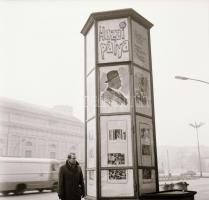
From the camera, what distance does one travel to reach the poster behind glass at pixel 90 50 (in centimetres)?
1025

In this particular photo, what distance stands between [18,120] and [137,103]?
4576 cm

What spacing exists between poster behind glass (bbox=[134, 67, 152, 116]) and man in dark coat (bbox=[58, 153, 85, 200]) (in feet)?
8.97

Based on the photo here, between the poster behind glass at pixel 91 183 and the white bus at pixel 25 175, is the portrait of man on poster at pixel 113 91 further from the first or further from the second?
the white bus at pixel 25 175

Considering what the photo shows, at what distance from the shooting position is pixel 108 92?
9.75 metres

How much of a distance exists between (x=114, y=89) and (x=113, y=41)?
1459mm

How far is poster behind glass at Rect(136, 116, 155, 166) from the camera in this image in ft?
30.7

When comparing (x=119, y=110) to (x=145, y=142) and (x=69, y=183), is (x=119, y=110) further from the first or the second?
(x=69, y=183)

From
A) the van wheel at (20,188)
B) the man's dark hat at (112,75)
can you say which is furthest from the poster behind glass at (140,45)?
the van wheel at (20,188)

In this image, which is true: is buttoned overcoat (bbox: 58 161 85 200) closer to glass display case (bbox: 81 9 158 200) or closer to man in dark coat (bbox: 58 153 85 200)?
man in dark coat (bbox: 58 153 85 200)

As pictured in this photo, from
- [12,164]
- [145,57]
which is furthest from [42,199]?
[145,57]

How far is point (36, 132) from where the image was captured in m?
56.4

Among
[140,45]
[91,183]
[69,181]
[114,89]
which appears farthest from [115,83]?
[69,181]

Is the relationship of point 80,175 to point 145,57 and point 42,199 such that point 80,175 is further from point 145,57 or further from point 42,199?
point 42,199

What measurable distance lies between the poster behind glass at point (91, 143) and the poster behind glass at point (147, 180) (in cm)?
140
